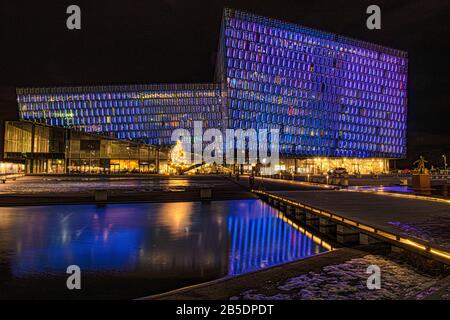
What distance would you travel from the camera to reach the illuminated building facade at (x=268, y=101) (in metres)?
114

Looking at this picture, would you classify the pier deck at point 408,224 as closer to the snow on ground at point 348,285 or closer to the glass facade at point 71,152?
the snow on ground at point 348,285

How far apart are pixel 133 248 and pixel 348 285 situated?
693 cm

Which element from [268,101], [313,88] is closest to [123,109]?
[268,101]

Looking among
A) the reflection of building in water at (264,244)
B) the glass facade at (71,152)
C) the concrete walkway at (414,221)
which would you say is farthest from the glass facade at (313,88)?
the reflection of building in water at (264,244)

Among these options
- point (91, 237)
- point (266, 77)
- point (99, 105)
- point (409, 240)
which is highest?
point (266, 77)

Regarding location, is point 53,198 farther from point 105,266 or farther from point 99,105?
point 99,105

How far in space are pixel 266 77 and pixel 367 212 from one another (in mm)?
104527

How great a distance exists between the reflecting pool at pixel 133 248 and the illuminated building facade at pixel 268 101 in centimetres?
9422

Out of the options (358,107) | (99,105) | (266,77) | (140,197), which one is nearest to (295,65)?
(266,77)

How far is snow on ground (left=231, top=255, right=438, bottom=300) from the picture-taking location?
671 centimetres

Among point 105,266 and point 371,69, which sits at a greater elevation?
point 371,69

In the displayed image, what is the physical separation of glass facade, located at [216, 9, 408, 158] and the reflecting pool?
9458 centimetres

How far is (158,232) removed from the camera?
47.4 ft
